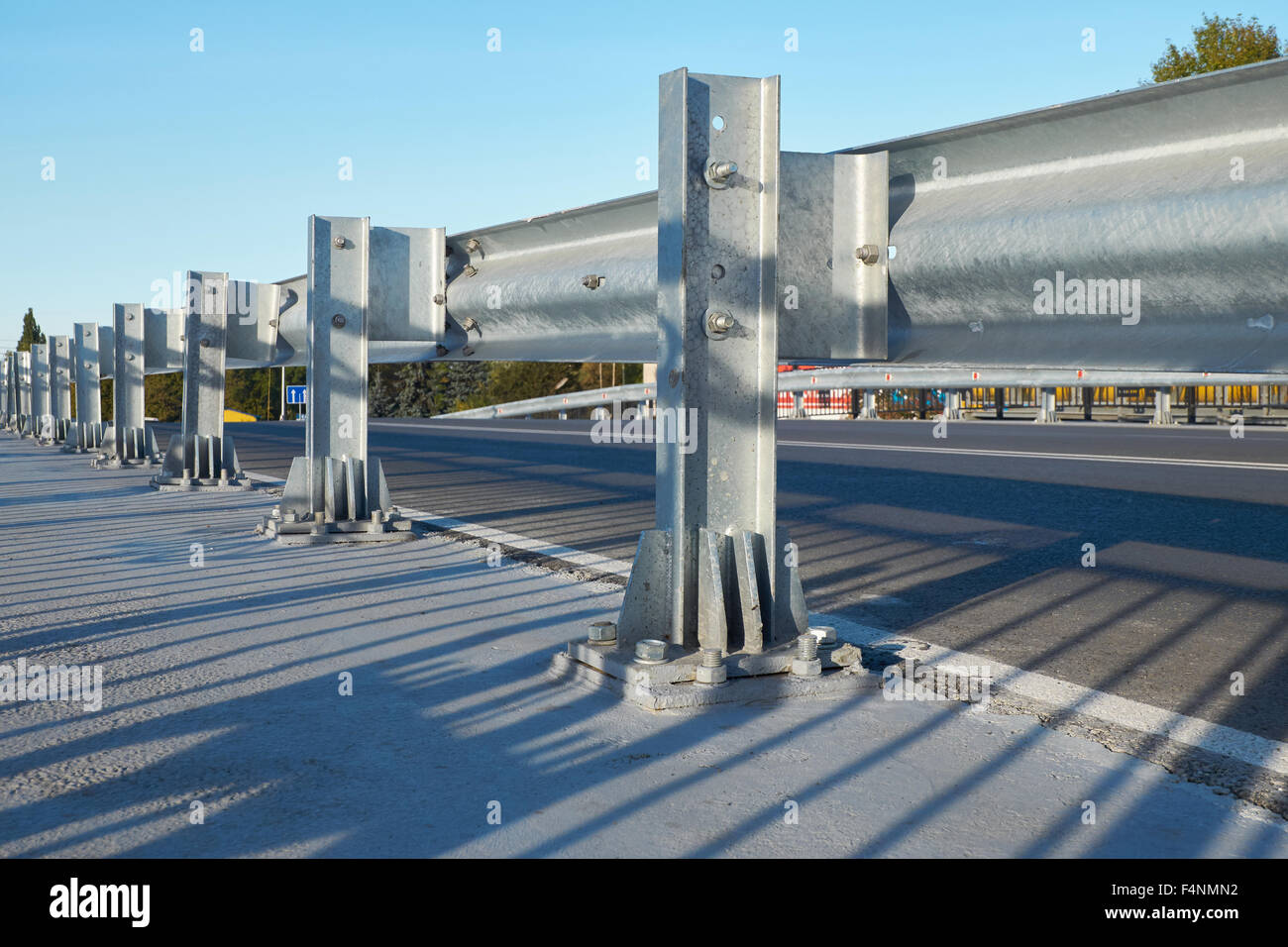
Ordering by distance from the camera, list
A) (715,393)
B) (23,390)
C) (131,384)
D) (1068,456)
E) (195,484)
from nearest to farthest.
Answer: (715,393) < (195,484) < (1068,456) < (131,384) < (23,390)

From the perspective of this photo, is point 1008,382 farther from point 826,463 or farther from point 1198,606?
point 1198,606

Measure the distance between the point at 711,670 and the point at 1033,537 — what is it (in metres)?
5.63

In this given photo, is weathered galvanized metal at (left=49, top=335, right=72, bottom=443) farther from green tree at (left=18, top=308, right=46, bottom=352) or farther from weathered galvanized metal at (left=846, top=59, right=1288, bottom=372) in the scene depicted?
green tree at (left=18, top=308, right=46, bottom=352)

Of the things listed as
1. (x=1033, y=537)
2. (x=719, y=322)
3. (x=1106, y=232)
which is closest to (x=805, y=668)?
(x=719, y=322)

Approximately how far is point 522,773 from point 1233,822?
1.87m

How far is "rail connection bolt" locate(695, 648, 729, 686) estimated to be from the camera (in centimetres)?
411

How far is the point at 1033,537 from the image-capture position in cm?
902

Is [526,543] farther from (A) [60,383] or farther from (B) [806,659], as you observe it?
Result: (A) [60,383]

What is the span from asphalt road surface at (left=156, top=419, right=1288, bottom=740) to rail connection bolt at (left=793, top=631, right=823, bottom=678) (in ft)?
3.36

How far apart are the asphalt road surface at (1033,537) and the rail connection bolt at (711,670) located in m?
1.43

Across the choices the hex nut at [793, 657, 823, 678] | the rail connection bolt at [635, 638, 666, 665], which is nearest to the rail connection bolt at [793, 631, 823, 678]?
the hex nut at [793, 657, 823, 678]

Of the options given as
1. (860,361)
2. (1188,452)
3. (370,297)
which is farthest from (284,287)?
(1188,452)

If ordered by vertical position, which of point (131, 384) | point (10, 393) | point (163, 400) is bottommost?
point (131, 384)

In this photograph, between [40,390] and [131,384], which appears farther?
[40,390]
